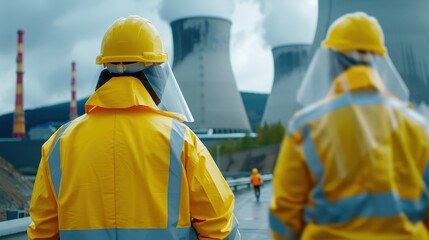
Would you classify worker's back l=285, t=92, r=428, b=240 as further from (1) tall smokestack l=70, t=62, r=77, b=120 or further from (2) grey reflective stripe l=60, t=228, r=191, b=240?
(1) tall smokestack l=70, t=62, r=77, b=120

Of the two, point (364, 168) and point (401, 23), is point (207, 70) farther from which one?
point (364, 168)

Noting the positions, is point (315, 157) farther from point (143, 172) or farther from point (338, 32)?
point (143, 172)

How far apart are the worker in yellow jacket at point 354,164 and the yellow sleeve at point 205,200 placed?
402mm

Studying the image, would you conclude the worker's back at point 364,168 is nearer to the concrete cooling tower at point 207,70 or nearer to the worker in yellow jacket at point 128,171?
the worker in yellow jacket at point 128,171

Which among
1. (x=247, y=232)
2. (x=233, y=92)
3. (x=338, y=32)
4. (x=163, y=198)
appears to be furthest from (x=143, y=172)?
(x=233, y=92)

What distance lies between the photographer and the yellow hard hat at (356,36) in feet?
3.81

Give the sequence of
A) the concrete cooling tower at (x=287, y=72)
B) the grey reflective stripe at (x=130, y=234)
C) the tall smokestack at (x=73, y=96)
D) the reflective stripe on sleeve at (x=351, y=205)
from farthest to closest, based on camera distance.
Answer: the tall smokestack at (x=73, y=96)
the concrete cooling tower at (x=287, y=72)
the grey reflective stripe at (x=130, y=234)
the reflective stripe on sleeve at (x=351, y=205)

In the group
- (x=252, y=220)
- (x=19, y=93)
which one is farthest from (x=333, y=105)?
(x=19, y=93)

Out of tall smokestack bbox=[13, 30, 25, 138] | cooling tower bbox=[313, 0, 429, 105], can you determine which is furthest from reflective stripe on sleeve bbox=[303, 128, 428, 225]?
tall smokestack bbox=[13, 30, 25, 138]

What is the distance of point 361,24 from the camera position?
3.82 ft

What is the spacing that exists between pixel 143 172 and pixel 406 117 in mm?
738

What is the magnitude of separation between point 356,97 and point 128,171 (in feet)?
2.30

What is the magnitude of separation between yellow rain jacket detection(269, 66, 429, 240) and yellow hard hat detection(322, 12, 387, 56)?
0.19 ft

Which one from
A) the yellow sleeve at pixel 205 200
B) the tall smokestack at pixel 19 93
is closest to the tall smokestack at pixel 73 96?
the tall smokestack at pixel 19 93
